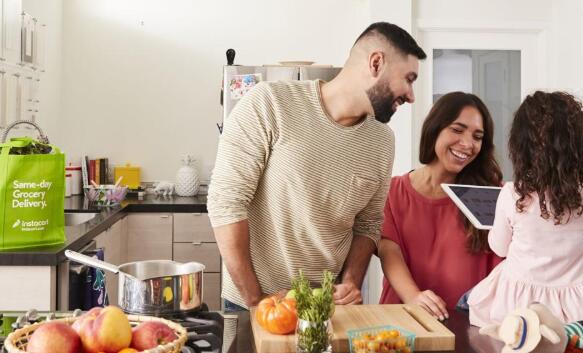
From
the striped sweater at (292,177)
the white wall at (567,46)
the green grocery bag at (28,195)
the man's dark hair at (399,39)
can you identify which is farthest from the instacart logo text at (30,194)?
the white wall at (567,46)

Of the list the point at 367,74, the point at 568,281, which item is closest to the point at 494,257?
the point at 568,281

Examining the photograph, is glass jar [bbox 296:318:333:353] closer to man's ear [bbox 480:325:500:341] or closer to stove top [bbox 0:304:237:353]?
stove top [bbox 0:304:237:353]

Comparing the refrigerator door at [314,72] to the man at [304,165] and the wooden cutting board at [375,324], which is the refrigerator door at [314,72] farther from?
the wooden cutting board at [375,324]

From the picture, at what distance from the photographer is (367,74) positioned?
6.59ft

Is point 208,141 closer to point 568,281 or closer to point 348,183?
point 348,183

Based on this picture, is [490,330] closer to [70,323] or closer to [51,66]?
[70,323]

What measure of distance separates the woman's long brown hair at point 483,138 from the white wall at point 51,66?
125 inches

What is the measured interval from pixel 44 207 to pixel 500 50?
12.3 ft

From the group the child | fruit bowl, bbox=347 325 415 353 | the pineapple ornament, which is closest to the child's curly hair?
the child

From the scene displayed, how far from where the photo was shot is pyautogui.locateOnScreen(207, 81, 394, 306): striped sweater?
78.5 inches

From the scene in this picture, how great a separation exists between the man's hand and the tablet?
1.29ft

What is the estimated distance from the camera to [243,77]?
4.73 m

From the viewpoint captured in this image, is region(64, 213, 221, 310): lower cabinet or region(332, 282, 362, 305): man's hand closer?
region(332, 282, 362, 305): man's hand

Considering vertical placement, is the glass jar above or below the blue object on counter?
above
